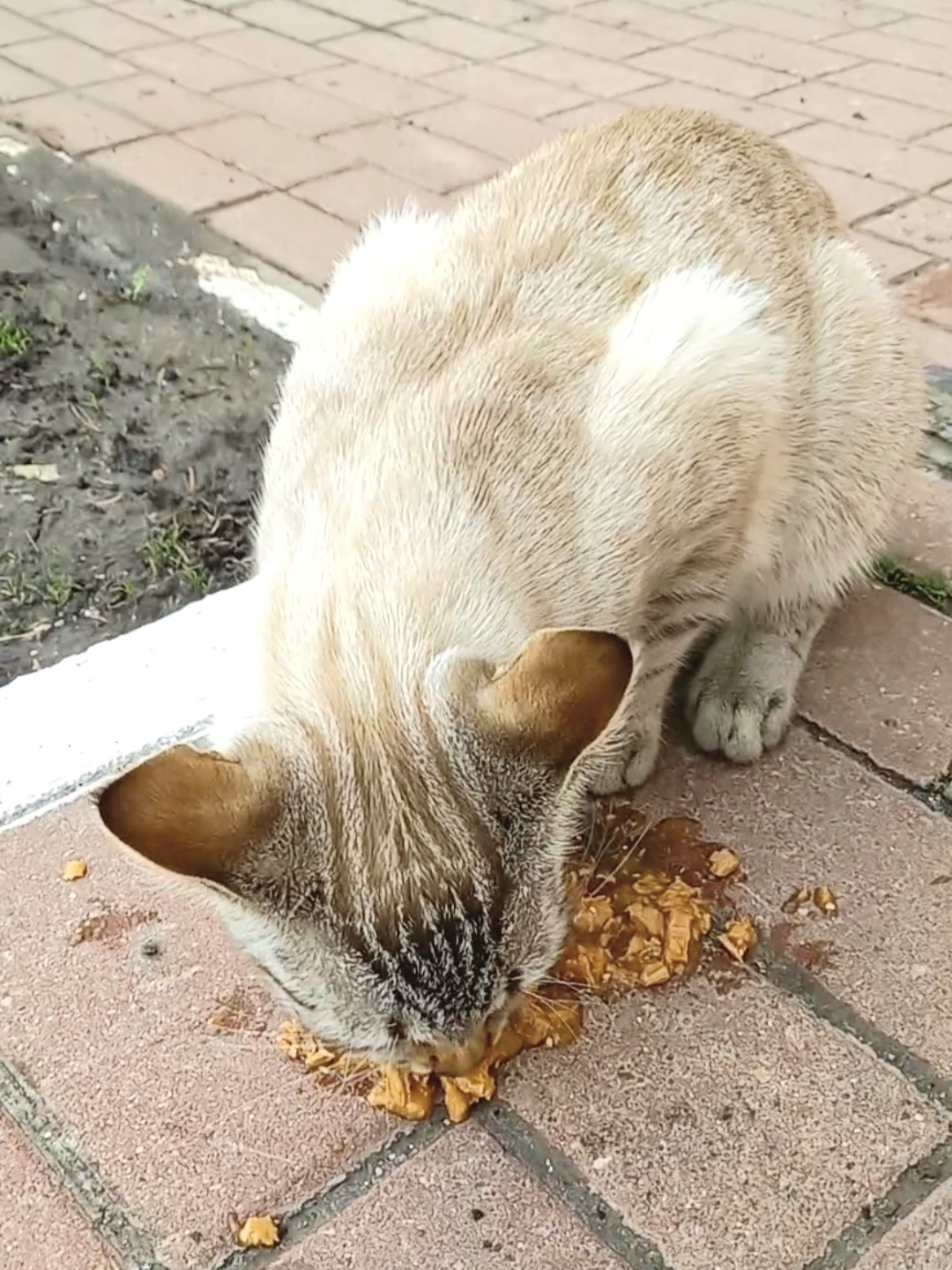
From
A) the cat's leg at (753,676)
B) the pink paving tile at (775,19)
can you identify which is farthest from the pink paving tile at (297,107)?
the cat's leg at (753,676)

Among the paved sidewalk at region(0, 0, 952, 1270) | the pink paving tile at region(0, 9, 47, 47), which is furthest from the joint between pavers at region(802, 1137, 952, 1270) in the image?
the pink paving tile at region(0, 9, 47, 47)

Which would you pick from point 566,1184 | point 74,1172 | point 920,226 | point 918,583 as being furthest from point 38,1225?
point 920,226

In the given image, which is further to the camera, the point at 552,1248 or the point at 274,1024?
the point at 274,1024

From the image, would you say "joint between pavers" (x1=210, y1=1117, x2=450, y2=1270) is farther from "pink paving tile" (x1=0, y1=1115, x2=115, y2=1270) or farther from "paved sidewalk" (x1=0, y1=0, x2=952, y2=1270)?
"pink paving tile" (x1=0, y1=1115, x2=115, y2=1270)

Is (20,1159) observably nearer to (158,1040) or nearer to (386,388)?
(158,1040)

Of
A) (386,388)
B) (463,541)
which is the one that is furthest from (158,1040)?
(386,388)
